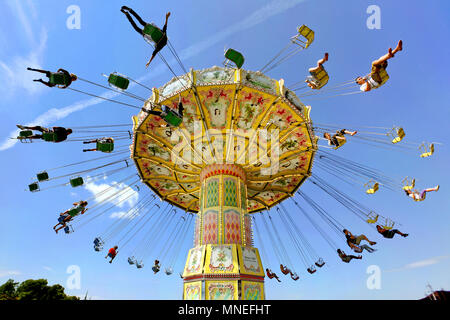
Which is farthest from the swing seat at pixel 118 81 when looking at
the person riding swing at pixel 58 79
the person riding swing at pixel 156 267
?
the person riding swing at pixel 156 267

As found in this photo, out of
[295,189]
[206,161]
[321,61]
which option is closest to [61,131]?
[206,161]

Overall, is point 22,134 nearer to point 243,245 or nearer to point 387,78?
point 243,245

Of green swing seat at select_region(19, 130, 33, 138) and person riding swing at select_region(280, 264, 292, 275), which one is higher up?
green swing seat at select_region(19, 130, 33, 138)

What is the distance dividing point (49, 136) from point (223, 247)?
8.31 meters

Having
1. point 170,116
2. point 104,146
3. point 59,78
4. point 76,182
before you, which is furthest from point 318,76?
point 76,182

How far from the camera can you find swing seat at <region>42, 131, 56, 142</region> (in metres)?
9.73

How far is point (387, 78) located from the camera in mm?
9125

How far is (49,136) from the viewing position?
982 cm

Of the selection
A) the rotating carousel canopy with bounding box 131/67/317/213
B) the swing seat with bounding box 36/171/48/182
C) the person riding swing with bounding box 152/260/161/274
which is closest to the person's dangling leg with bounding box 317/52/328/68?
the rotating carousel canopy with bounding box 131/67/317/213

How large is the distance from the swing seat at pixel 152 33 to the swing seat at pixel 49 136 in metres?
5.38

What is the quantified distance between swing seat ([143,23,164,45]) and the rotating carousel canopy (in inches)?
109

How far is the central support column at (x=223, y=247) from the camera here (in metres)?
10.4

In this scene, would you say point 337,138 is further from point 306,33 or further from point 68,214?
point 68,214

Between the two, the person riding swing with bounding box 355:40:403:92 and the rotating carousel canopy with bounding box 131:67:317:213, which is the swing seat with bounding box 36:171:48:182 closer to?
the rotating carousel canopy with bounding box 131:67:317:213
